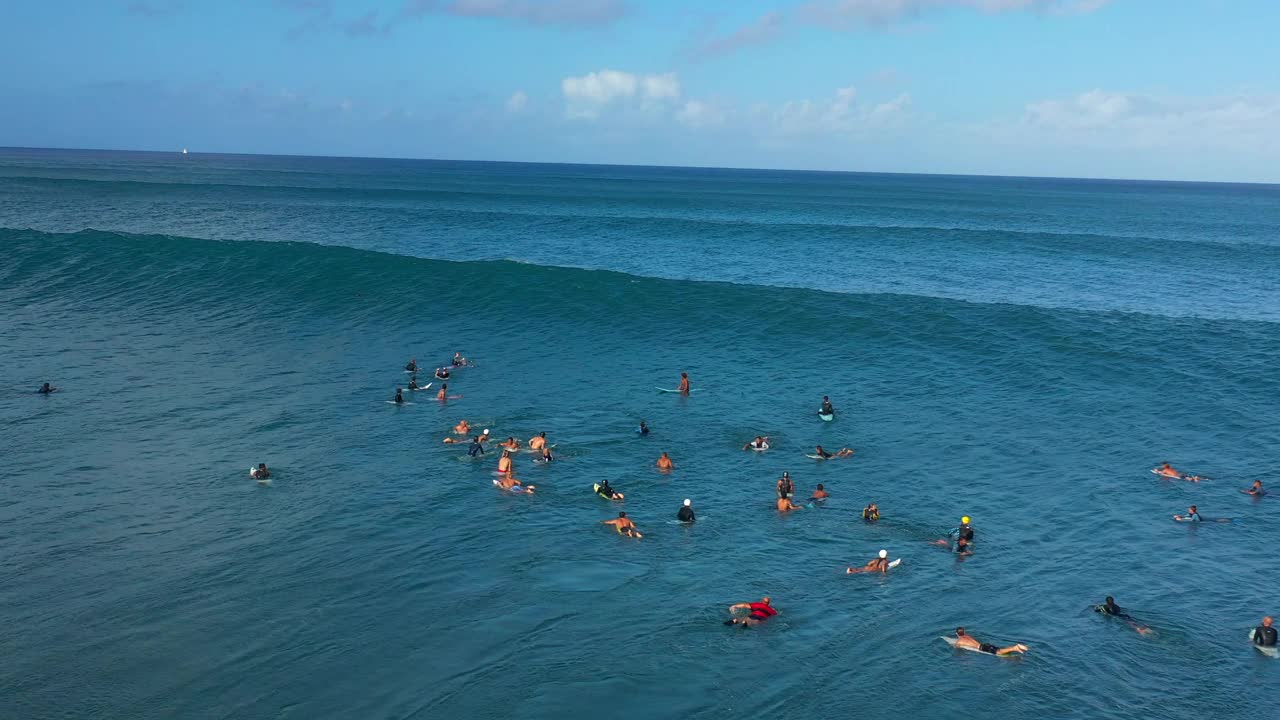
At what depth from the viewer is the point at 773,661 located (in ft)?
72.5

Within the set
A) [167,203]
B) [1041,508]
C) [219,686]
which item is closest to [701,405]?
[1041,508]

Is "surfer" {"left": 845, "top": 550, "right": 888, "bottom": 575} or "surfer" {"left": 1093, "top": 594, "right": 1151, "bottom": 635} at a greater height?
"surfer" {"left": 845, "top": 550, "right": 888, "bottom": 575}

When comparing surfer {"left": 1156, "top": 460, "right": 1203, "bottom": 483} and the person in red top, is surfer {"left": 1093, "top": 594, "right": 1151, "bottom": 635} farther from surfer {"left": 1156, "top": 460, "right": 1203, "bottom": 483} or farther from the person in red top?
surfer {"left": 1156, "top": 460, "right": 1203, "bottom": 483}

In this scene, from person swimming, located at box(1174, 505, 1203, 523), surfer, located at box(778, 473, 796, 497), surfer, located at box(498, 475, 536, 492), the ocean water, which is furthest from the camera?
surfer, located at box(498, 475, 536, 492)

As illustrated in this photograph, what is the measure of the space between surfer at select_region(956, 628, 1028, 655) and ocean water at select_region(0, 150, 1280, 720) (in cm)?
76

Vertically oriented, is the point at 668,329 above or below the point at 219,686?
above

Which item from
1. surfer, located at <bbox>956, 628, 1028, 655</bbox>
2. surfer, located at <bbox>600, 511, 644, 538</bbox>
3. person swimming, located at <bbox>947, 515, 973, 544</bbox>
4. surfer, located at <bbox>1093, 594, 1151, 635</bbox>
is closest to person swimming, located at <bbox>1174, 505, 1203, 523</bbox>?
surfer, located at <bbox>1093, 594, 1151, 635</bbox>

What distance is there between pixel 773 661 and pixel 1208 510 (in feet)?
67.0

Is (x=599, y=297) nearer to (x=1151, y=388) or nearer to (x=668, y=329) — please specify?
(x=668, y=329)

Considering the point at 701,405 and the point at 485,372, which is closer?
the point at 701,405

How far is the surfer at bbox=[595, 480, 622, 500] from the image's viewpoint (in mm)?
31891

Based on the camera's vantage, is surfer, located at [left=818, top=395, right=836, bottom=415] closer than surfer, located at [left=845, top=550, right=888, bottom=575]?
No

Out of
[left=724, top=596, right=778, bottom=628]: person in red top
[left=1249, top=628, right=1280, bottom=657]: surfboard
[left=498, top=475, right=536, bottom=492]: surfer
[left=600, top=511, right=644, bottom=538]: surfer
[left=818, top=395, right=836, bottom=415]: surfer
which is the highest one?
[left=818, top=395, right=836, bottom=415]: surfer

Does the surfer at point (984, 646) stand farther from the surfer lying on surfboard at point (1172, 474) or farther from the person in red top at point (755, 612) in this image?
the surfer lying on surfboard at point (1172, 474)
